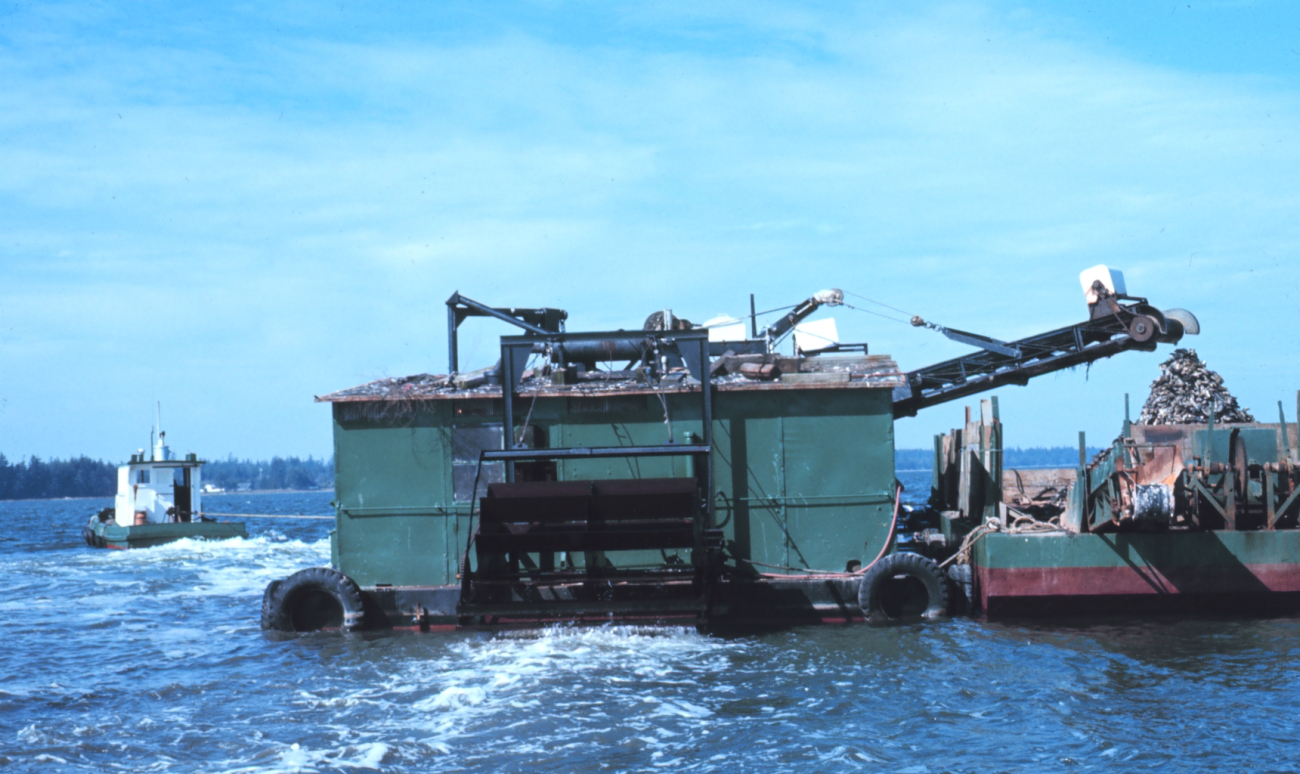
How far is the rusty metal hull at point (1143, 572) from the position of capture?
49.9 feet

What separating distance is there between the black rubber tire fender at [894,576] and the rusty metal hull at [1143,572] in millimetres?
999

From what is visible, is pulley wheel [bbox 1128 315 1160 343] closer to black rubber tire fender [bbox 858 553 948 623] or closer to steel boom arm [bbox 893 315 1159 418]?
steel boom arm [bbox 893 315 1159 418]

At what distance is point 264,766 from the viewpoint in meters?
9.84

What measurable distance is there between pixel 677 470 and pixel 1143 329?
8977mm

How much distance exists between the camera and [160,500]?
128 feet

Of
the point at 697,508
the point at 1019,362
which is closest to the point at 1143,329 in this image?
the point at 1019,362

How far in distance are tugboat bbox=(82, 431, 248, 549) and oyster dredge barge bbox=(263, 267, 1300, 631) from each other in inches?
960

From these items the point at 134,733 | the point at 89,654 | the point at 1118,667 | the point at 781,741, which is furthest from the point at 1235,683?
the point at 89,654

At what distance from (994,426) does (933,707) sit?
8481 millimetres

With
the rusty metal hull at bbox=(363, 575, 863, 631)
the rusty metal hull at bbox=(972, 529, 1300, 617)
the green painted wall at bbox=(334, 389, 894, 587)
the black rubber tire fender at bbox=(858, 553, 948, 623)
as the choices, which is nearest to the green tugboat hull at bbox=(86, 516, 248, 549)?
the green painted wall at bbox=(334, 389, 894, 587)

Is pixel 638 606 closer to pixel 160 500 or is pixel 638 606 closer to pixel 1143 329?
pixel 1143 329

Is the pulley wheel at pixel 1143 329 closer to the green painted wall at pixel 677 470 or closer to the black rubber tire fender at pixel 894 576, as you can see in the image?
the green painted wall at pixel 677 470

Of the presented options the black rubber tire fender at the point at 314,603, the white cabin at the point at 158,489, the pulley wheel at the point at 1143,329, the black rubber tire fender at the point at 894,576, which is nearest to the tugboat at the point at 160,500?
the white cabin at the point at 158,489

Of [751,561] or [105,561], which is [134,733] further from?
[105,561]
